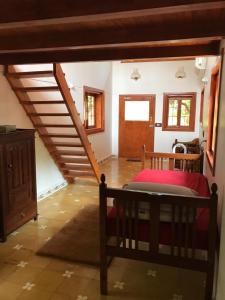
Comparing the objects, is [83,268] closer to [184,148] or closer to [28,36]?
[28,36]

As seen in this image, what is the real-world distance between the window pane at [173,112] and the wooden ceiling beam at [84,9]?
20.0ft

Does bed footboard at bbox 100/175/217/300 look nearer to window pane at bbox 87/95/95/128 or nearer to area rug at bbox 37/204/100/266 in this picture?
area rug at bbox 37/204/100/266

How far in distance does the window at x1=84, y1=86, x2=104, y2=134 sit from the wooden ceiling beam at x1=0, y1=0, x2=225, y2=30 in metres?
4.71

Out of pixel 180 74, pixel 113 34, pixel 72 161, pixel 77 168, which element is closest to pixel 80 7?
pixel 113 34

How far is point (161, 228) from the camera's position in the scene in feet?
6.74

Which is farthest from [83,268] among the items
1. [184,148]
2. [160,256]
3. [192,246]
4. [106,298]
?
[184,148]

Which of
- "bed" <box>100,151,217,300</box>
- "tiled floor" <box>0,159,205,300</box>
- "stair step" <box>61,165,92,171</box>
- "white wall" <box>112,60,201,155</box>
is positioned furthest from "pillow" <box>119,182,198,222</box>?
"white wall" <box>112,60,201,155</box>

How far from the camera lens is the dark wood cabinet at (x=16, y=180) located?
9.46 feet

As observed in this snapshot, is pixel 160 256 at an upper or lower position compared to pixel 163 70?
lower

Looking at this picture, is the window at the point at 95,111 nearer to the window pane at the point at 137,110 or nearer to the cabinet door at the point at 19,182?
the window pane at the point at 137,110

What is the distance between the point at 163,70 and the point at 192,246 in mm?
6378

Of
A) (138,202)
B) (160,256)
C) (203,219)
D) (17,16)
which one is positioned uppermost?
(17,16)

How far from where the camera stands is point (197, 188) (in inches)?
116

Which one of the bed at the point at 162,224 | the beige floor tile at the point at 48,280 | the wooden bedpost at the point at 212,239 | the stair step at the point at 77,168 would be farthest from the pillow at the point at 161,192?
the stair step at the point at 77,168
